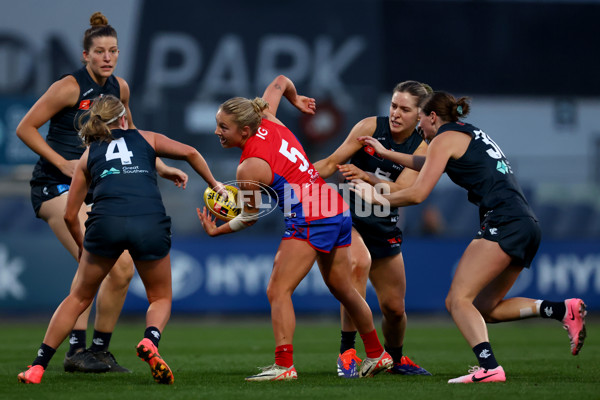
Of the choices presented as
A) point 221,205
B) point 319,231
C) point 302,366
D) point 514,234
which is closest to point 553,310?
point 514,234

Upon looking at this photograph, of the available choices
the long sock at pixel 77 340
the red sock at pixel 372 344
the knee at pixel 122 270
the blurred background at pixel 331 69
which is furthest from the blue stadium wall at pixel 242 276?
the red sock at pixel 372 344

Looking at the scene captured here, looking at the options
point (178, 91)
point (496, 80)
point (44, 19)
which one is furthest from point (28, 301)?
point (496, 80)

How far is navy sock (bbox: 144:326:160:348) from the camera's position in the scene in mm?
6017

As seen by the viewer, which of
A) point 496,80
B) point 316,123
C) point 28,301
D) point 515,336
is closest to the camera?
point 515,336

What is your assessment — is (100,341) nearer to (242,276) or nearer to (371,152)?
(371,152)

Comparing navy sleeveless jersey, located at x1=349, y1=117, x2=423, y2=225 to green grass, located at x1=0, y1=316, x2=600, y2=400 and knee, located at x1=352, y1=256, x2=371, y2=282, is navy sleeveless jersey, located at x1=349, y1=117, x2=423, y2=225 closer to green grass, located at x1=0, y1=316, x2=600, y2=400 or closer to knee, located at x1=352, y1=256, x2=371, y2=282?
knee, located at x1=352, y1=256, x2=371, y2=282

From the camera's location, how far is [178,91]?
1972cm

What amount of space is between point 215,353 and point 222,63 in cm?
1193

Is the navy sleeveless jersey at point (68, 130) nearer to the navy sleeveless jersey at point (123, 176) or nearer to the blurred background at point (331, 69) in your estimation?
the navy sleeveless jersey at point (123, 176)

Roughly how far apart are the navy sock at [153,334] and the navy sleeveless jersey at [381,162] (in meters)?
2.15

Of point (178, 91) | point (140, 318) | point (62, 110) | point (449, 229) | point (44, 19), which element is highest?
point (44, 19)

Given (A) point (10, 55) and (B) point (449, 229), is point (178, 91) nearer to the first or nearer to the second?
(A) point (10, 55)

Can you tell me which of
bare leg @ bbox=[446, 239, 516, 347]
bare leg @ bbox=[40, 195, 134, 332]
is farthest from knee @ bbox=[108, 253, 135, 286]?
bare leg @ bbox=[446, 239, 516, 347]

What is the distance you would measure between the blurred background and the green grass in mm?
2799
